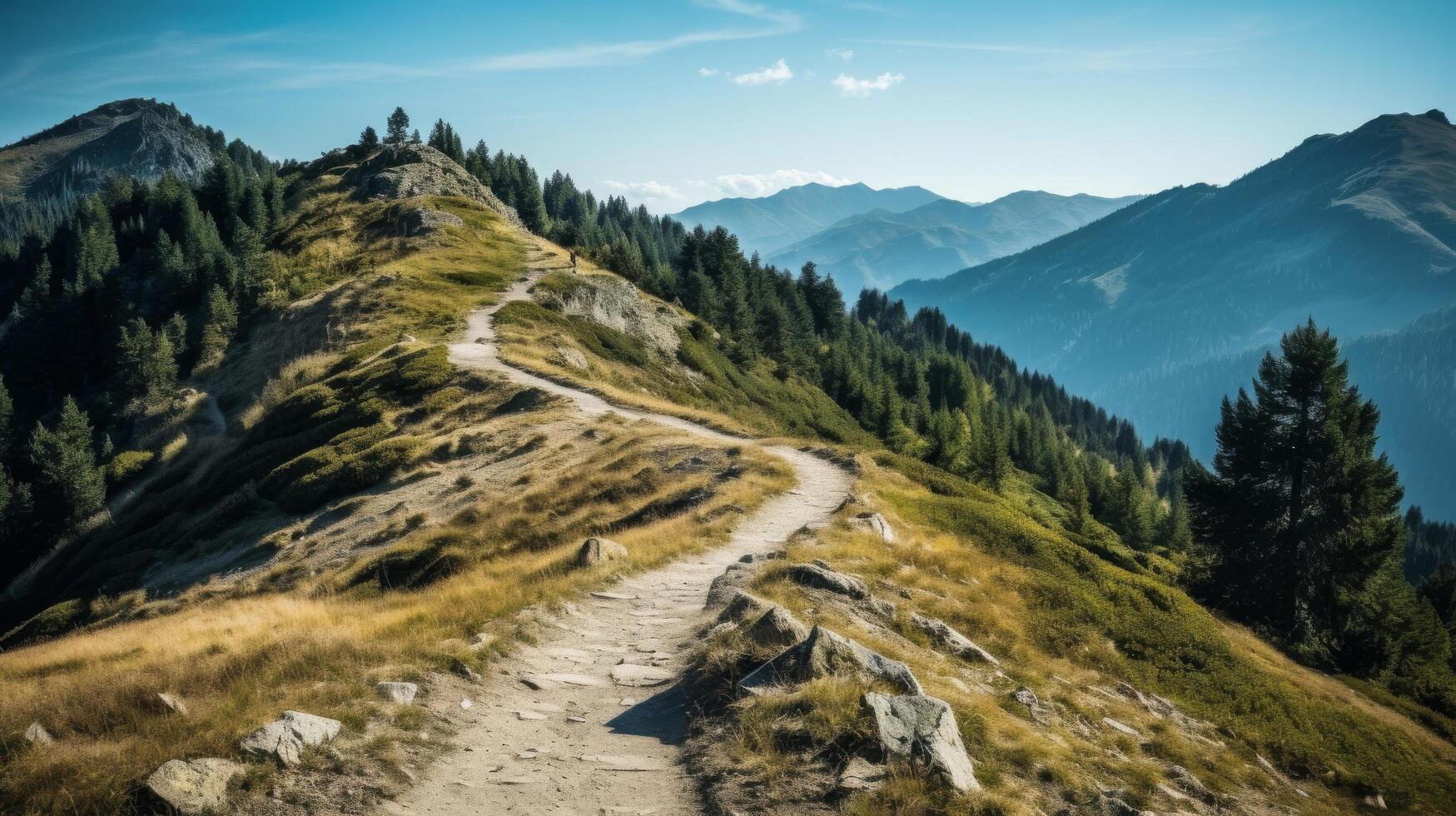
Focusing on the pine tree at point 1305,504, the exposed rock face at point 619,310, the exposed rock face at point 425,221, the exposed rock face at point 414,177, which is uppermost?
the exposed rock face at point 414,177

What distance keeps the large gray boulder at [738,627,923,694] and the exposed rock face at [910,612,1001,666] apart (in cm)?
428

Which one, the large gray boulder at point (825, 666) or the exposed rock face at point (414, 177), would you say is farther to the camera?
the exposed rock face at point (414, 177)

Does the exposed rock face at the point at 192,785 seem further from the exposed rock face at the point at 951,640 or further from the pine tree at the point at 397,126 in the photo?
the pine tree at the point at 397,126

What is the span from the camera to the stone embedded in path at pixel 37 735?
7809 millimetres

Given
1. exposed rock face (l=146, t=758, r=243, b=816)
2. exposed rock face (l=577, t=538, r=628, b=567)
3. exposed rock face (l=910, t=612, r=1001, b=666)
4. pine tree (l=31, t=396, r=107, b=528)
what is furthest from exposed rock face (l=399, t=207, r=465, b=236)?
exposed rock face (l=146, t=758, r=243, b=816)

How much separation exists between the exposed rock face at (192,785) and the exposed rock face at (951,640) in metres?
11.5

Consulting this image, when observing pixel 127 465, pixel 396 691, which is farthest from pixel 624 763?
pixel 127 465

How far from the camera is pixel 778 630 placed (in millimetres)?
11031

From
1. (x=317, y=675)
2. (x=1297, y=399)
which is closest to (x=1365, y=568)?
(x=1297, y=399)

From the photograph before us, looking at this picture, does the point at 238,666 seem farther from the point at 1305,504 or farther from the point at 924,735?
the point at 1305,504

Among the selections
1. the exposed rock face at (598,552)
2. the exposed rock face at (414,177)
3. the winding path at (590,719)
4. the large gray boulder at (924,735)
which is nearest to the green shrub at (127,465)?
the exposed rock face at (414,177)

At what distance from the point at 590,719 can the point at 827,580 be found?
6.16 m

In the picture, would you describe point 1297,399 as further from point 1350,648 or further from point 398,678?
point 398,678

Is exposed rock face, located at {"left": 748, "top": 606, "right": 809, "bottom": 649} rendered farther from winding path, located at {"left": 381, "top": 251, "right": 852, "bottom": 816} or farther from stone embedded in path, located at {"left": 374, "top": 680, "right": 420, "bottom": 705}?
stone embedded in path, located at {"left": 374, "top": 680, "right": 420, "bottom": 705}
